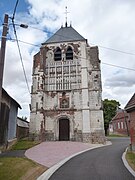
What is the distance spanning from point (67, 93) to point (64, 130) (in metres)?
4.82

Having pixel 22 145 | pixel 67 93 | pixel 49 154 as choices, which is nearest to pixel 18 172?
pixel 49 154

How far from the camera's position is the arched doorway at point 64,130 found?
2358cm

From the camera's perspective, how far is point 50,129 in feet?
76.6

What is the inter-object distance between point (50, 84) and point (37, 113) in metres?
4.48

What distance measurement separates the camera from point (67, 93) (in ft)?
79.9

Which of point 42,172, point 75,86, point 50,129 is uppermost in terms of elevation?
point 75,86

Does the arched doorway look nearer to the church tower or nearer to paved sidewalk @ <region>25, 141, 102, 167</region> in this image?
the church tower

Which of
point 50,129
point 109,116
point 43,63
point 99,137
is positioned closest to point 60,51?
point 43,63

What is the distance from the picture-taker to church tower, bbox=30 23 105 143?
2269 centimetres

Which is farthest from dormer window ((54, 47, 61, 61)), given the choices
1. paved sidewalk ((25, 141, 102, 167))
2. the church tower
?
paved sidewalk ((25, 141, 102, 167))

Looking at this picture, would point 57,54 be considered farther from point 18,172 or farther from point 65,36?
point 18,172

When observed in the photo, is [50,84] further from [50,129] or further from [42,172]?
[42,172]

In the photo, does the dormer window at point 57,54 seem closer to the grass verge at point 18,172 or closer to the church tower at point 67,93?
the church tower at point 67,93

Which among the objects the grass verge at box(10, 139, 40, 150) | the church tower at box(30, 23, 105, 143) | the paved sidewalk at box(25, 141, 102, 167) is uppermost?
the church tower at box(30, 23, 105, 143)
